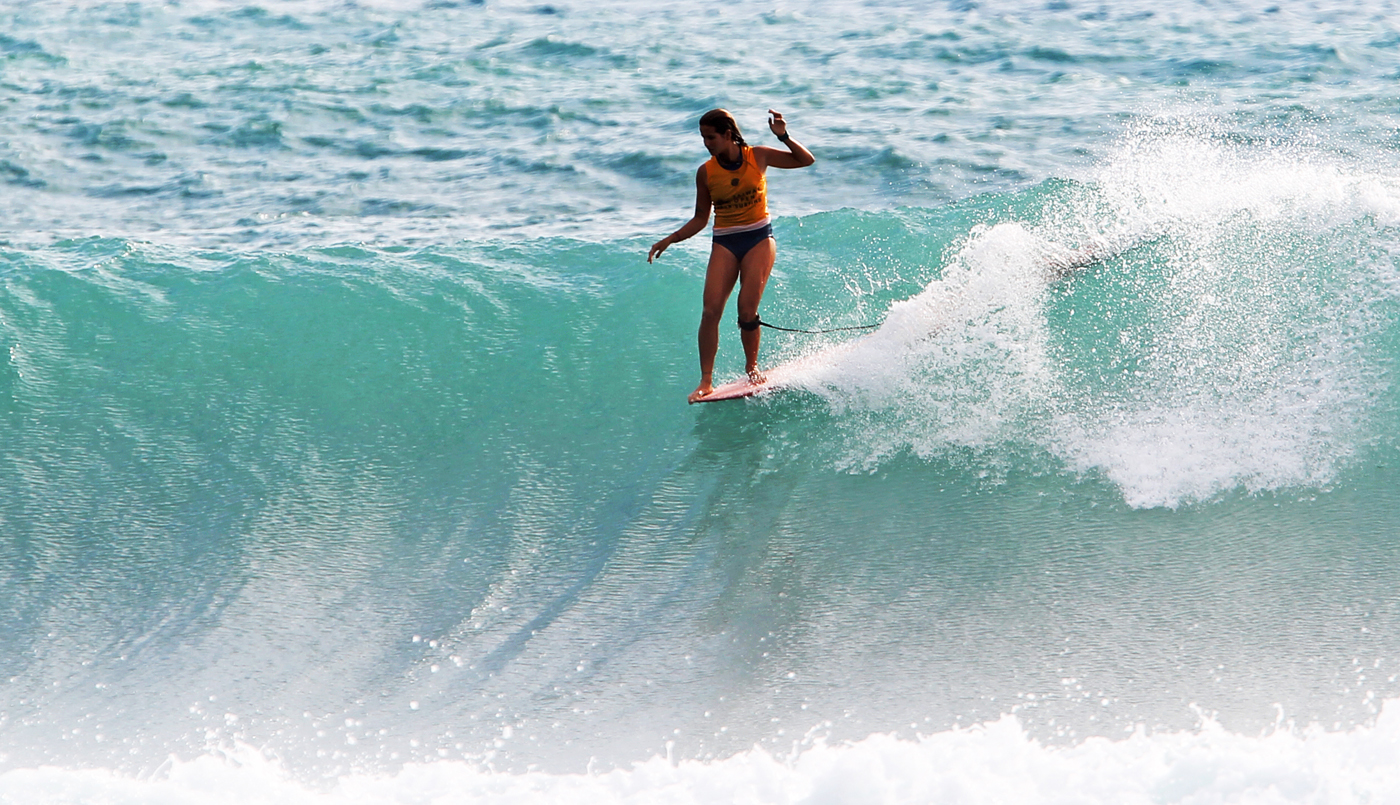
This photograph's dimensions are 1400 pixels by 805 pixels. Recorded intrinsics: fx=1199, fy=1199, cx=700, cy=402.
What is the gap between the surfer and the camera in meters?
5.82

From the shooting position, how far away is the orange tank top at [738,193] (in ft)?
19.4

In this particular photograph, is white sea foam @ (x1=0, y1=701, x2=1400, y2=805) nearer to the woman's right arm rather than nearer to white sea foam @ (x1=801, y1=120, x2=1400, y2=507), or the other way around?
white sea foam @ (x1=801, y1=120, x2=1400, y2=507)

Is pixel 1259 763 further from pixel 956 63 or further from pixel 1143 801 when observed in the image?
pixel 956 63

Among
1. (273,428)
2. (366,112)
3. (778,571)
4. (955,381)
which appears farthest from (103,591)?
(366,112)

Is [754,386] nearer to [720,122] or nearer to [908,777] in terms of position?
[720,122]

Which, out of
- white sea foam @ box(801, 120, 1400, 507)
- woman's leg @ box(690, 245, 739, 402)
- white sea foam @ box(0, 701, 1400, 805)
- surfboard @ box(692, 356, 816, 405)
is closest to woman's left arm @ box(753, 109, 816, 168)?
woman's leg @ box(690, 245, 739, 402)

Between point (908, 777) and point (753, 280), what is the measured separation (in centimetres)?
307

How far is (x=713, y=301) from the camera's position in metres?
6.28

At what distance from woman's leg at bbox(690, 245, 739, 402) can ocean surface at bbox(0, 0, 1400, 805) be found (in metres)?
0.21

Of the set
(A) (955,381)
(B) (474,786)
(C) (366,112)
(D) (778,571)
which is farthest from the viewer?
(C) (366,112)

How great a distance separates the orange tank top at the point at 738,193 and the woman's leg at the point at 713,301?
166 mm

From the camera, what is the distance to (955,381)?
251 inches

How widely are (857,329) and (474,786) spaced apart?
401 cm

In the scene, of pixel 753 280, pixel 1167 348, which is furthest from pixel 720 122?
pixel 1167 348
